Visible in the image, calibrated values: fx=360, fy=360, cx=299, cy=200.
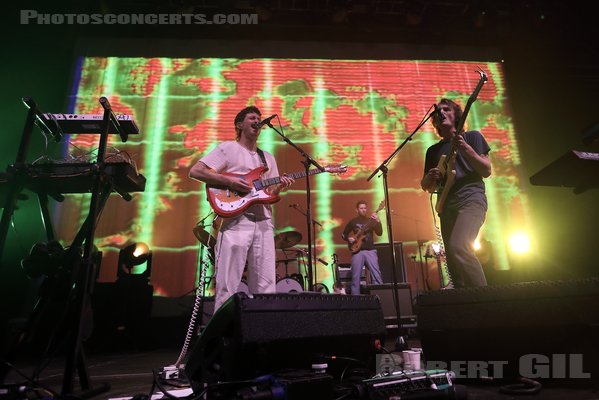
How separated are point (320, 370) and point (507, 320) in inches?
40.2

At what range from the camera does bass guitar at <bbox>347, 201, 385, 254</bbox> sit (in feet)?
19.6

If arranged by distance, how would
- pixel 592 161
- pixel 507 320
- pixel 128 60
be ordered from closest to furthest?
pixel 507 320
pixel 592 161
pixel 128 60

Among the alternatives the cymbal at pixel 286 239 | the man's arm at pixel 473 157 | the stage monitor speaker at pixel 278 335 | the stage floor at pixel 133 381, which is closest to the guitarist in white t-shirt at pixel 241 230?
the stage floor at pixel 133 381

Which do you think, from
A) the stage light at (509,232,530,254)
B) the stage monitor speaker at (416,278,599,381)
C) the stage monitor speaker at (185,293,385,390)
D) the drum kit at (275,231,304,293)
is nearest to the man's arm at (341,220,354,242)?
the drum kit at (275,231,304,293)

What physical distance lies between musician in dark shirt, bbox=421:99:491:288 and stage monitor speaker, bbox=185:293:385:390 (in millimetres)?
941

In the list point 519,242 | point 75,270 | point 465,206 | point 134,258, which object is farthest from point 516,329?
point 519,242

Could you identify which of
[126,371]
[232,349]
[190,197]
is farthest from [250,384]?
[190,197]

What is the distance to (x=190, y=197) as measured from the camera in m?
6.35

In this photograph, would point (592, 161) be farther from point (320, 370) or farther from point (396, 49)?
point (396, 49)

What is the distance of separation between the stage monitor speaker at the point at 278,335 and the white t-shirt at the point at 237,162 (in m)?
1.14

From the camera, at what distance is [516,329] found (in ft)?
5.84

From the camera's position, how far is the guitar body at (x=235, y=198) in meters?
2.61

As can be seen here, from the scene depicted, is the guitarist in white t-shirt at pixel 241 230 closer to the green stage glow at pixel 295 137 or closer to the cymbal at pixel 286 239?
the cymbal at pixel 286 239

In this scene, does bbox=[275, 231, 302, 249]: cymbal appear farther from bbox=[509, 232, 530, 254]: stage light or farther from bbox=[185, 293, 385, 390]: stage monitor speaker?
bbox=[509, 232, 530, 254]: stage light
